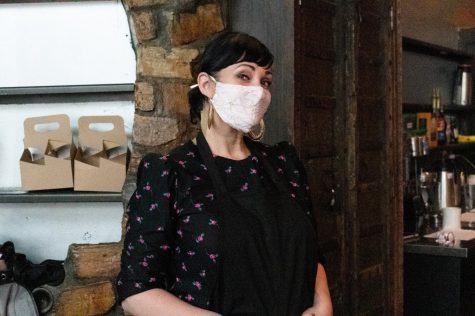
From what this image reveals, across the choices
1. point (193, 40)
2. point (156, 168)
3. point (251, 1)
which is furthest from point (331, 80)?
point (156, 168)

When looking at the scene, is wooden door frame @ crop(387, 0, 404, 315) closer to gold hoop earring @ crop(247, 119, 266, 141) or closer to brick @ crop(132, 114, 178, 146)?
brick @ crop(132, 114, 178, 146)

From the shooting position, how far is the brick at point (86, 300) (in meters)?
2.53

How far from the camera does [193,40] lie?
259cm

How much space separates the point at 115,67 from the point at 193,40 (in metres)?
0.32

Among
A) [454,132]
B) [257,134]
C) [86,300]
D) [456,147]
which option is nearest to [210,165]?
[257,134]

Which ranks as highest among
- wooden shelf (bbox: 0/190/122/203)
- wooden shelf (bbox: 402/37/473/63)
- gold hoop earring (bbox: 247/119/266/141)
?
wooden shelf (bbox: 402/37/473/63)

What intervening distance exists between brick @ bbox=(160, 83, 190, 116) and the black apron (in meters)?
0.65

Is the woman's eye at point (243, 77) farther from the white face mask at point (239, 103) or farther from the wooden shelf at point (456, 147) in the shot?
the wooden shelf at point (456, 147)

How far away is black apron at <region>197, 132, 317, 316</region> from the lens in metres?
1.77

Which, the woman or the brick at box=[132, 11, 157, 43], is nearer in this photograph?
the woman

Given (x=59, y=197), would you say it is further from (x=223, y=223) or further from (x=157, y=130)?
(x=223, y=223)

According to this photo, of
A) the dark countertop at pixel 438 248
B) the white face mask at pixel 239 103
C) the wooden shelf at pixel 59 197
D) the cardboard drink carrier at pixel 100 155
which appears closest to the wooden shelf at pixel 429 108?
the dark countertop at pixel 438 248

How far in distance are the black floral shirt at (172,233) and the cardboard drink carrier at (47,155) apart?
2.66 ft

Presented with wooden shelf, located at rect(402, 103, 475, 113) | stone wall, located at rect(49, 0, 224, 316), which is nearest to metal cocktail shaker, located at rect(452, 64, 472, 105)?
wooden shelf, located at rect(402, 103, 475, 113)
